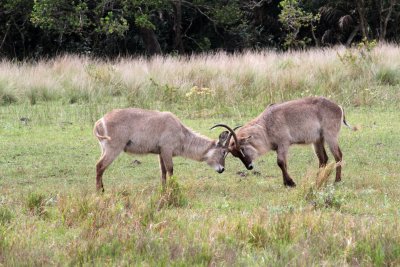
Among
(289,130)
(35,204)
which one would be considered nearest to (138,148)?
(289,130)

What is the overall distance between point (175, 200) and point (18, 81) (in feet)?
32.9

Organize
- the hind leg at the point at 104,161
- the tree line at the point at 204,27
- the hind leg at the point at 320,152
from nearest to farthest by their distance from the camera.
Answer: the hind leg at the point at 104,161 < the hind leg at the point at 320,152 < the tree line at the point at 204,27

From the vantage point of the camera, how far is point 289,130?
9023 mm

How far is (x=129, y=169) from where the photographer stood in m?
9.92

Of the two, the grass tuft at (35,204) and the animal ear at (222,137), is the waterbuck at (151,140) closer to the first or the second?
the animal ear at (222,137)

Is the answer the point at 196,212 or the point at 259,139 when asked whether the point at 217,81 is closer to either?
the point at 259,139

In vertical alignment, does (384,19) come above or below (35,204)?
below

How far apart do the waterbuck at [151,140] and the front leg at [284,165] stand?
618mm

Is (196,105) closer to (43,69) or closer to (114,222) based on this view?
(43,69)

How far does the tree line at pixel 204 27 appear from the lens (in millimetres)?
24422

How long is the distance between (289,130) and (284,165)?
47cm

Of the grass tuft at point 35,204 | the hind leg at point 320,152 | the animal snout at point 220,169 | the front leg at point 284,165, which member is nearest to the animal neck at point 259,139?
the front leg at point 284,165

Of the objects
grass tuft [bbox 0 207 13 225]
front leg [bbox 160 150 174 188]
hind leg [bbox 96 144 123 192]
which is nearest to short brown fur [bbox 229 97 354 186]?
front leg [bbox 160 150 174 188]

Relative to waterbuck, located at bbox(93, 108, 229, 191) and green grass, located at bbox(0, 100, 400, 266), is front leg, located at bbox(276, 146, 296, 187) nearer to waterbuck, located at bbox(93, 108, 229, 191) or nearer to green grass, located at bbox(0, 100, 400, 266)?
green grass, located at bbox(0, 100, 400, 266)
